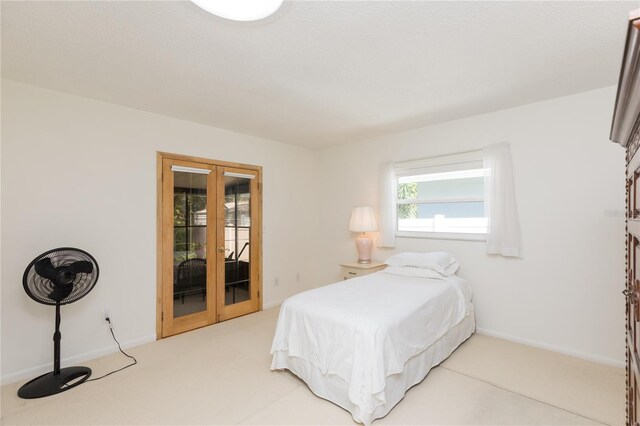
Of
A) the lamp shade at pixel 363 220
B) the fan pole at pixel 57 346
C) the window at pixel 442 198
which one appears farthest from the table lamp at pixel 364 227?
the fan pole at pixel 57 346

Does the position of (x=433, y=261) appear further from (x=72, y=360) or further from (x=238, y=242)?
(x=72, y=360)

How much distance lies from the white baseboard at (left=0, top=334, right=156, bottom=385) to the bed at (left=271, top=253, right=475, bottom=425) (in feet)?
5.35

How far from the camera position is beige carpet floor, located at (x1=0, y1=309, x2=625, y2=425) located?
79.4 inches

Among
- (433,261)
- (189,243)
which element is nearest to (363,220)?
(433,261)

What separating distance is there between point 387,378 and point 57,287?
8.52 feet

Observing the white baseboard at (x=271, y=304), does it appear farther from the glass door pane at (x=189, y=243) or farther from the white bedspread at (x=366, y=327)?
the white bedspread at (x=366, y=327)

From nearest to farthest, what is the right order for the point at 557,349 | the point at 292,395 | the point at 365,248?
1. the point at 292,395
2. the point at 557,349
3. the point at 365,248

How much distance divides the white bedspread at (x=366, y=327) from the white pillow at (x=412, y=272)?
0.22 meters

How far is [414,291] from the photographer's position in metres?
2.76

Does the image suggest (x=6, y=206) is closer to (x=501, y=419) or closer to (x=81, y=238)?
(x=81, y=238)

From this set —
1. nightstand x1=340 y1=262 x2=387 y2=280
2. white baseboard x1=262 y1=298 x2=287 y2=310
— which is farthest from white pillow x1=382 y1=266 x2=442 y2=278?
white baseboard x1=262 y1=298 x2=287 y2=310

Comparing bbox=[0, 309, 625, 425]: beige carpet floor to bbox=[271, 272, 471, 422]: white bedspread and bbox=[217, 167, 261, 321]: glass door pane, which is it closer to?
bbox=[271, 272, 471, 422]: white bedspread

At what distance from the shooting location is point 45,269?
2.38 m

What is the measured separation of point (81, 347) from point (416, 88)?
3853mm
